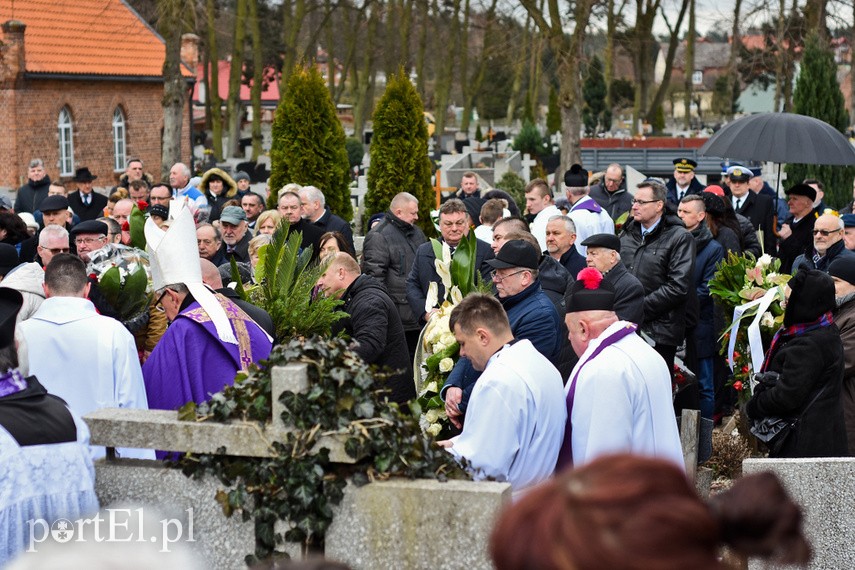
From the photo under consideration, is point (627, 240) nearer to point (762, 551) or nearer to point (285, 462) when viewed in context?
point (285, 462)

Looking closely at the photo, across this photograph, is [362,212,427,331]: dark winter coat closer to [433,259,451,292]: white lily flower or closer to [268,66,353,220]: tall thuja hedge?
[433,259,451,292]: white lily flower

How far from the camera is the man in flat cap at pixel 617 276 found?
7.53 m

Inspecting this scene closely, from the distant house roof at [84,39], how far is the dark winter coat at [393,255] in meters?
24.1

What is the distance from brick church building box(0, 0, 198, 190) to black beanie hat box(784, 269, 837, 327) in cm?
2799

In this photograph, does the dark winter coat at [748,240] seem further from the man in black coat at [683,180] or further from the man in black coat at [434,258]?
the man in black coat at [434,258]

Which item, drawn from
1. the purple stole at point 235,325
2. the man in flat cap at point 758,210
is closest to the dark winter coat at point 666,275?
the purple stole at point 235,325

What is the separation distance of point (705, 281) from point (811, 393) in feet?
12.3

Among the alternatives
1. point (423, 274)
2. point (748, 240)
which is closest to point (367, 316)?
point (423, 274)

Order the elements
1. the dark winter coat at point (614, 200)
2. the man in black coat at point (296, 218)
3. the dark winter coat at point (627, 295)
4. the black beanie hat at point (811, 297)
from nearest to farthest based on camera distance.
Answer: the black beanie hat at point (811, 297) < the dark winter coat at point (627, 295) < the man in black coat at point (296, 218) < the dark winter coat at point (614, 200)

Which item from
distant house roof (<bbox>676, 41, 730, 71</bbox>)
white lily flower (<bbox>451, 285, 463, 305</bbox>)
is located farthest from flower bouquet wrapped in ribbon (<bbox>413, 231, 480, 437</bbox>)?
distant house roof (<bbox>676, 41, 730, 71</bbox>)

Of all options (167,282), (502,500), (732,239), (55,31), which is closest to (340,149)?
(732,239)

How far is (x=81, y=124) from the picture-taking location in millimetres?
35969

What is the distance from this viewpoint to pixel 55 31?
3512 cm

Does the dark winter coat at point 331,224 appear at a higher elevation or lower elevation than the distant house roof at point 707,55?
lower
